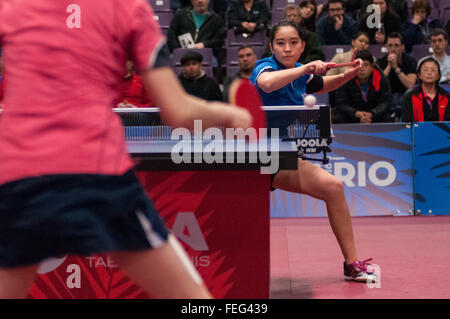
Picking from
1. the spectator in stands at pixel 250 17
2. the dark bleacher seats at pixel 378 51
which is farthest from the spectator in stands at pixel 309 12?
the dark bleacher seats at pixel 378 51

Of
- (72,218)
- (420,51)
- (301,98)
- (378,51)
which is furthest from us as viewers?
(420,51)

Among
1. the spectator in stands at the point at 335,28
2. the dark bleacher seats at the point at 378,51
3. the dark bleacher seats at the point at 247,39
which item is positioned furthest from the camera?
the dark bleacher seats at the point at 247,39

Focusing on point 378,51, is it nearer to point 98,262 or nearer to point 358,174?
point 358,174

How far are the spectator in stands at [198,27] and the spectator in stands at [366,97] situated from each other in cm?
227

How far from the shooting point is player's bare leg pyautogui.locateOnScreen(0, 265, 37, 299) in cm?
183

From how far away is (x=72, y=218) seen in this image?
1.74 m

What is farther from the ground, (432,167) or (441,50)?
(441,50)

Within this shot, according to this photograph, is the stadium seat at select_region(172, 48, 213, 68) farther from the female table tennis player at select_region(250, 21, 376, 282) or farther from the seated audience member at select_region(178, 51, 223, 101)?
the female table tennis player at select_region(250, 21, 376, 282)

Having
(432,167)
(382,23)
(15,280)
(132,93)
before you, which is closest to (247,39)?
(382,23)

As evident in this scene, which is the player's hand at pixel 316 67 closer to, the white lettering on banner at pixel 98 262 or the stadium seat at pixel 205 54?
the white lettering on banner at pixel 98 262

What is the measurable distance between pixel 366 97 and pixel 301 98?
3590 mm

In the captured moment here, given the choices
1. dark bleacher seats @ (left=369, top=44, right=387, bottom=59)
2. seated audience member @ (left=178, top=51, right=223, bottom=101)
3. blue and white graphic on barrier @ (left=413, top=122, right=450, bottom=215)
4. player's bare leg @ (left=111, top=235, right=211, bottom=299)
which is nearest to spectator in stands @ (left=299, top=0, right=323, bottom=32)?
dark bleacher seats @ (left=369, top=44, right=387, bottom=59)

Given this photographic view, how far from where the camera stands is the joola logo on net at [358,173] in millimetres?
7141
